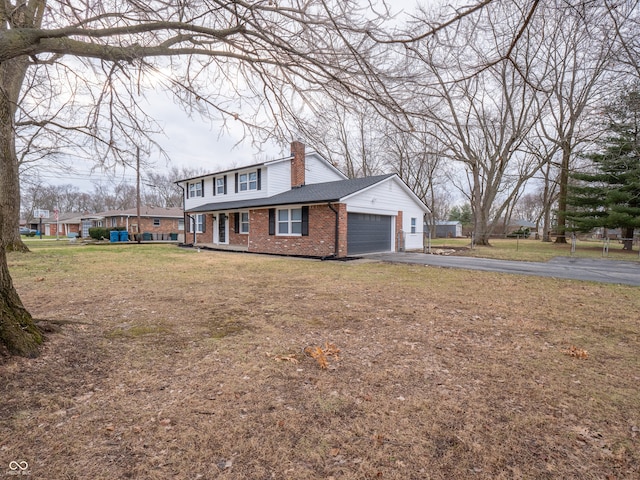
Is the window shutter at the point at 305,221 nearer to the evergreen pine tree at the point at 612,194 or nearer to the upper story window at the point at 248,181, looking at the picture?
the upper story window at the point at 248,181

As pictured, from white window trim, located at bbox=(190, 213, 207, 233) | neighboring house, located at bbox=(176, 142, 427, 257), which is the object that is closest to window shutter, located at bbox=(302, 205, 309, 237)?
neighboring house, located at bbox=(176, 142, 427, 257)

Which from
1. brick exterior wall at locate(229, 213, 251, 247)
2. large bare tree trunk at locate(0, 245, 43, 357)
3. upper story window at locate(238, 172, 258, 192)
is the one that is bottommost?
large bare tree trunk at locate(0, 245, 43, 357)

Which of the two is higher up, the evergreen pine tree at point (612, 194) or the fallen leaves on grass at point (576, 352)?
the evergreen pine tree at point (612, 194)

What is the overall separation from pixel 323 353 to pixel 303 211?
11546mm

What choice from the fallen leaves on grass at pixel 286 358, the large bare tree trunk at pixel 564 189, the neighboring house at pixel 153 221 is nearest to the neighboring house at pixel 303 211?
the fallen leaves on grass at pixel 286 358

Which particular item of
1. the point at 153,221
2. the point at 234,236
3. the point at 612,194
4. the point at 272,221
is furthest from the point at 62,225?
the point at 612,194

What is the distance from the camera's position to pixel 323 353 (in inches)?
140

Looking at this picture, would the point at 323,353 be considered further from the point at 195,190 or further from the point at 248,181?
the point at 195,190

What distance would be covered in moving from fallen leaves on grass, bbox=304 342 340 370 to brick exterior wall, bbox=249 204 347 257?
9814 millimetres

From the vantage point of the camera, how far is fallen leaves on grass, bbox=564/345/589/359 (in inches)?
142

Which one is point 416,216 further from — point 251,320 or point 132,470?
point 132,470

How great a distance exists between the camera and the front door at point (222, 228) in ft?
69.7

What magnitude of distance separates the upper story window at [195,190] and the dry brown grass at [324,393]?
63.1 ft

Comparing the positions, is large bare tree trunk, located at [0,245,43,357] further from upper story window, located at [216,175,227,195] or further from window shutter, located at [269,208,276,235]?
upper story window, located at [216,175,227,195]
